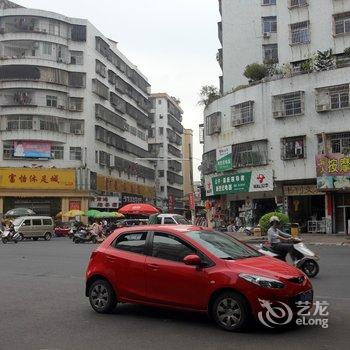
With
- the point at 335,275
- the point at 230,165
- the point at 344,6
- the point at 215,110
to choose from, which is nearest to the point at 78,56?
the point at 215,110

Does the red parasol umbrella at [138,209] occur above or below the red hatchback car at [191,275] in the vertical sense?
above

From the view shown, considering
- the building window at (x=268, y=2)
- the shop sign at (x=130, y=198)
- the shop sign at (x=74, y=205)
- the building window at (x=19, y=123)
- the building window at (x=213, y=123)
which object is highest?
the building window at (x=268, y=2)

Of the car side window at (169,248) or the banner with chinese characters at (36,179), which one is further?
the banner with chinese characters at (36,179)

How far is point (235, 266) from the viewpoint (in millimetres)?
6992

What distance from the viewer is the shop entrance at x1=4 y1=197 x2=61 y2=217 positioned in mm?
Result: 50562

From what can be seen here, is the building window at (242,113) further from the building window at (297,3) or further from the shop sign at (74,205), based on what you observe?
the shop sign at (74,205)

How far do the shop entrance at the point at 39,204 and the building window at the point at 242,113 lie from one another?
20963 mm

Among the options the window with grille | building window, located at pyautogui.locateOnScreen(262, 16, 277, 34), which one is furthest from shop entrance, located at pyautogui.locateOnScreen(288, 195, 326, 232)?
building window, located at pyautogui.locateOnScreen(262, 16, 277, 34)

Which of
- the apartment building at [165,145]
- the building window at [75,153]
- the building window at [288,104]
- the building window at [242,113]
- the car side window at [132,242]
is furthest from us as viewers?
the apartment building at [165,145]

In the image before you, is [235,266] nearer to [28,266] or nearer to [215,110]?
[28,266]

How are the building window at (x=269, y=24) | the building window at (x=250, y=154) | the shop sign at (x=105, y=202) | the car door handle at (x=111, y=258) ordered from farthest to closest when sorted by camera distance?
the shop sign at (x=105, y=202) < the building window at (x=269, y=24) < the building window at (x=250, y=154) < the car door handle at (x=111, y=258)

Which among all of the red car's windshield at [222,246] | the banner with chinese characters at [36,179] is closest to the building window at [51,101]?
the banner with chinese characters at [36,179]

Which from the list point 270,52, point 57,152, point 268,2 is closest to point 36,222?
point 57,152

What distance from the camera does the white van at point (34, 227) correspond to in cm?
3628
